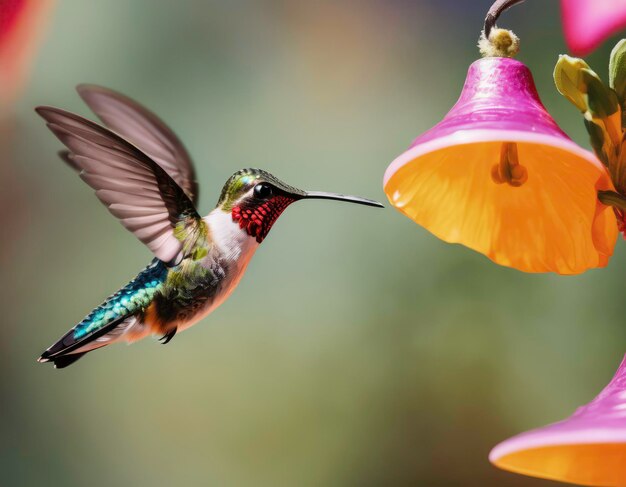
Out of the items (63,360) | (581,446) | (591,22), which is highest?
(591,22)

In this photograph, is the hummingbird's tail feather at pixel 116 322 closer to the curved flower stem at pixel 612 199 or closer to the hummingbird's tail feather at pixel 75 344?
the hummingbird's tail feather at pixel 75 344

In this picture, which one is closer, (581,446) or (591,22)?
(581,446)

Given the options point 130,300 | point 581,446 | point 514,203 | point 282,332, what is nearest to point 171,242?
point 130,300

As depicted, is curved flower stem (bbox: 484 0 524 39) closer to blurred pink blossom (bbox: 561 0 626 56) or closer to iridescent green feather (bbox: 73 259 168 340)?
iridescent green feather (bbox: 73 259 168 340)

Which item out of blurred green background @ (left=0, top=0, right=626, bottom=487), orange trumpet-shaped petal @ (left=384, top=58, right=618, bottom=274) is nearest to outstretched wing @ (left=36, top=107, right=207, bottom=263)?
orange trumpet-shaped petal @ (left=384, top=58, right=618, bottom=274)

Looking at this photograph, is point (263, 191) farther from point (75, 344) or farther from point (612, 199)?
point (612, 199)

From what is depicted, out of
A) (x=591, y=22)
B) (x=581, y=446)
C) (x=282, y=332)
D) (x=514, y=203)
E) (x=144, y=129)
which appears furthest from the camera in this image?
(x=282, y=332)

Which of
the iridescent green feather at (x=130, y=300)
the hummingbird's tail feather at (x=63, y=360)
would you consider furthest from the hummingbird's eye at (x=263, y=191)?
the hummingbird's tail feather at (x=63, y=360)

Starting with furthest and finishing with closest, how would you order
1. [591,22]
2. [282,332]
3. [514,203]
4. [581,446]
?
1. [282,332]
2. [591,22]
3. [514,203]
4. [581,446]
